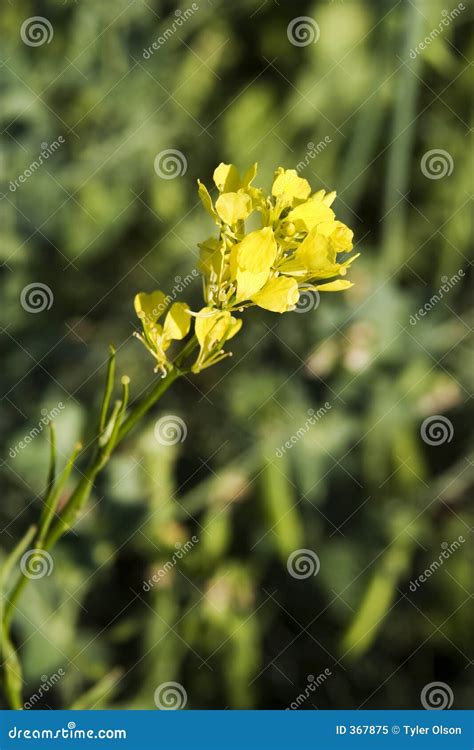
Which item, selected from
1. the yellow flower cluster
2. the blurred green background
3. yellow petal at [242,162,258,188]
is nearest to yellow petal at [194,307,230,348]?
the yellow flower cluster

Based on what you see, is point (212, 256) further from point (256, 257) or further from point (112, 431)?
point (112, 431)

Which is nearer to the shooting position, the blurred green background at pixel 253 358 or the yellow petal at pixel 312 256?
the yellow petal at pixel 312 256

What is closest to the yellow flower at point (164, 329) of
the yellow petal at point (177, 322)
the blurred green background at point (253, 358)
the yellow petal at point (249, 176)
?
the yellow petal at point (177, 322)

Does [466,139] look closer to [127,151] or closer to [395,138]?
[395,138]

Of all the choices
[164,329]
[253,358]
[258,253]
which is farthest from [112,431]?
[253,358]

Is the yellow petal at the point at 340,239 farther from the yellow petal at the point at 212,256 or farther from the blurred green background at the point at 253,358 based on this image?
the blurred green background at the point at 253,358
